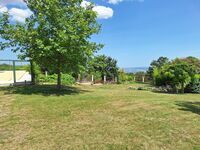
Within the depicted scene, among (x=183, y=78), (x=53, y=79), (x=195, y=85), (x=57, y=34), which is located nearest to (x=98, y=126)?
(x=57, y=34)

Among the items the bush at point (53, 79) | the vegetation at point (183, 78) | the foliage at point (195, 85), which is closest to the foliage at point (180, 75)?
the vegetation at point (183, 78)

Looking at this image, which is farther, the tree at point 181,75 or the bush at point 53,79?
the bush at point 53,79

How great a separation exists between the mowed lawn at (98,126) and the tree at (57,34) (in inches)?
154

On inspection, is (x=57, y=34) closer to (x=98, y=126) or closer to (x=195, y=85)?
(x=98, y=126)

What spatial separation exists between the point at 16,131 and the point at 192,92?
1637cm

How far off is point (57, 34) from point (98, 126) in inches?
294

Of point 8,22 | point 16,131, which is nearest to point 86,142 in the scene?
point 16,131

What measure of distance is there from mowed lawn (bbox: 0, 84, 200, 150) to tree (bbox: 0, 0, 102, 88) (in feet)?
12.8

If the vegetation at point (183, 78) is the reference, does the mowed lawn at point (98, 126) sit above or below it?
below

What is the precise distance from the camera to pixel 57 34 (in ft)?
47.1

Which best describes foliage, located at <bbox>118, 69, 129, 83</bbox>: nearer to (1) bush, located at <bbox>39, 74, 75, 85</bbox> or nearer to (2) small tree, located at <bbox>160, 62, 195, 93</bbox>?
(1) bush, located at <bbox>39, 74, 75, 85</bbox>

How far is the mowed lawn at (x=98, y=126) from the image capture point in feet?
22.0

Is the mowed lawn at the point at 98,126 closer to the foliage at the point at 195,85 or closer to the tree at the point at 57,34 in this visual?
the tree at the point at 57,34

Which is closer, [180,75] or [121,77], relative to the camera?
[180,75]
